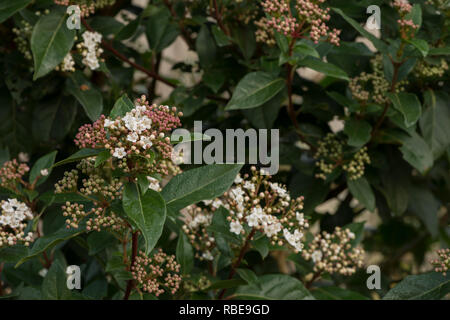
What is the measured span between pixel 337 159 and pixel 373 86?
0.25 metres

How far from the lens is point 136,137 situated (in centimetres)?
109

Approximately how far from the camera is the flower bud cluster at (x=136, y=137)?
1098mm

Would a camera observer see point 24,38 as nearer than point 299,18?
No

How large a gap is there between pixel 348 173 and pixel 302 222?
0.58 m

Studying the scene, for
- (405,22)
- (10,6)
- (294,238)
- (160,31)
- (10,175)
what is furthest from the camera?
(160,31)

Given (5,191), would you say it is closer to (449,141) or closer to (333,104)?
(333,104)

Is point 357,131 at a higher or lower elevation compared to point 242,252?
higher

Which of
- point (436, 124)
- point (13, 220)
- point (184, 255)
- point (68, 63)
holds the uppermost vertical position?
point (68, 63)

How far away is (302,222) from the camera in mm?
1323

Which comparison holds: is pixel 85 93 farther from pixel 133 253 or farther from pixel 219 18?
pixel 133 253

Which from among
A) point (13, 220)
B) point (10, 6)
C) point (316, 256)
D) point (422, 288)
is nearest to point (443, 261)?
point (422, 288)

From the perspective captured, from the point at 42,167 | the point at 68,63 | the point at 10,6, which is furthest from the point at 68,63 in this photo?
the point at 42,167

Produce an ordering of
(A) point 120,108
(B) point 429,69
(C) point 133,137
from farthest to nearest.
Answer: (B) point 429,69
(A) point 120,108
(C) point 133,137
